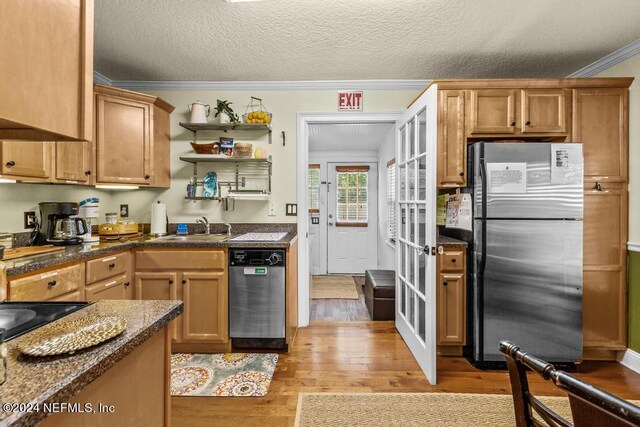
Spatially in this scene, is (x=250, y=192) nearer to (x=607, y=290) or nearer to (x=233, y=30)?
(x=233, y=30)

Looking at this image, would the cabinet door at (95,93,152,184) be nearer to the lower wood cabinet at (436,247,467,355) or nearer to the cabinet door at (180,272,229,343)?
the cabinet door at (180,272,229,343)

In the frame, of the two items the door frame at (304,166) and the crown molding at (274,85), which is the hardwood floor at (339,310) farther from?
the crown molding at (274,85)

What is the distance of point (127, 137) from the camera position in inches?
106

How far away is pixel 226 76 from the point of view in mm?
2977

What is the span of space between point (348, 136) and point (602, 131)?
2.90 metres

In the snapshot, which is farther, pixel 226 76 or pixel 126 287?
pixel 226 76

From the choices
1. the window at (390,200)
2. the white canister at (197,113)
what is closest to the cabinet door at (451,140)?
the window at (390,200)

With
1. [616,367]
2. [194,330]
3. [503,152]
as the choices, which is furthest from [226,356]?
[616,367]

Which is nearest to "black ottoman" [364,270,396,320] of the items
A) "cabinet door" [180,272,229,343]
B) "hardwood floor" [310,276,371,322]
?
"hardwood floor" [310,276,371,322]

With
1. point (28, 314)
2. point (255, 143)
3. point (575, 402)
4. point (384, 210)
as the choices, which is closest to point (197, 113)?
point (255, 143)

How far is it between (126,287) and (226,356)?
3.07ft

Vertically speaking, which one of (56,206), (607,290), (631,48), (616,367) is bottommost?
(616,367)

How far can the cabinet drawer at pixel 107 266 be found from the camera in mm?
2105

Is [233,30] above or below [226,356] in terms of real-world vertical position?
above
